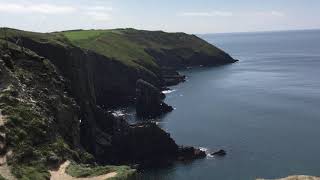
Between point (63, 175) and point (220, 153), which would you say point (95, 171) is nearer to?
point (63, 175)

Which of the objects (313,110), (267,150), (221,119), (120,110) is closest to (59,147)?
(267,150)

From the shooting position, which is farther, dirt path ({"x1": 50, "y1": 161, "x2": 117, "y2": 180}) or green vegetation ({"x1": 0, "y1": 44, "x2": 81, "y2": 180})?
green vegetation ({"x1": 0, "y1": 44, "x2": 81, "y2": 180})

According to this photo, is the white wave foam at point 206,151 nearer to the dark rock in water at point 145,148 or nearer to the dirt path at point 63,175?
the dark rock in water at point 145,148

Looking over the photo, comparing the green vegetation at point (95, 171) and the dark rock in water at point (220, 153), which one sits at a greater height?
the green vegetation at point (95, 171)

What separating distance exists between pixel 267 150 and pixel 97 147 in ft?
122

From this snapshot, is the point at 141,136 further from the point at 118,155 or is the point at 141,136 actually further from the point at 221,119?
the point at 221,119

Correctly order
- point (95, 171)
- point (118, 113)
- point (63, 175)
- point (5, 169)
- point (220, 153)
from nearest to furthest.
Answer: point (5, 169)
point (63, 175)
point (95, 171)
point (220, 153)
point (118, 113)

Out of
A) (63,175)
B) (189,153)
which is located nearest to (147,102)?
(189,153)

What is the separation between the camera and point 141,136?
10950 cm

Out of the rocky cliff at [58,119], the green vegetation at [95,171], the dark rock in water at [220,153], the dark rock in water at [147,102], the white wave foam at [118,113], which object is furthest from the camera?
the white wave foam at [118,113]

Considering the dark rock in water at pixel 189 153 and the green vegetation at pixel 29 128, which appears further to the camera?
the dark rock in water at pixel 189 153

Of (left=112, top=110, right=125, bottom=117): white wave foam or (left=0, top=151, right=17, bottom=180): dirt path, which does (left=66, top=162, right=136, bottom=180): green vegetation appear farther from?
(left=112, top=110, right=125, bottom=117): white wave foam

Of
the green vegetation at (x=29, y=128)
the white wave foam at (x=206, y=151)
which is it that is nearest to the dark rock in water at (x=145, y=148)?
the white wave foam at (x=206, y=151)

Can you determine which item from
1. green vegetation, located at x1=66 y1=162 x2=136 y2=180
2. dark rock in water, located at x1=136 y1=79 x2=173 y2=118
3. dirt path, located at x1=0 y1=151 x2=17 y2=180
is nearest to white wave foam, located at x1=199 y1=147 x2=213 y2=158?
dark rock in water, located at x1=136 y1=79 x2=173 y2=118
